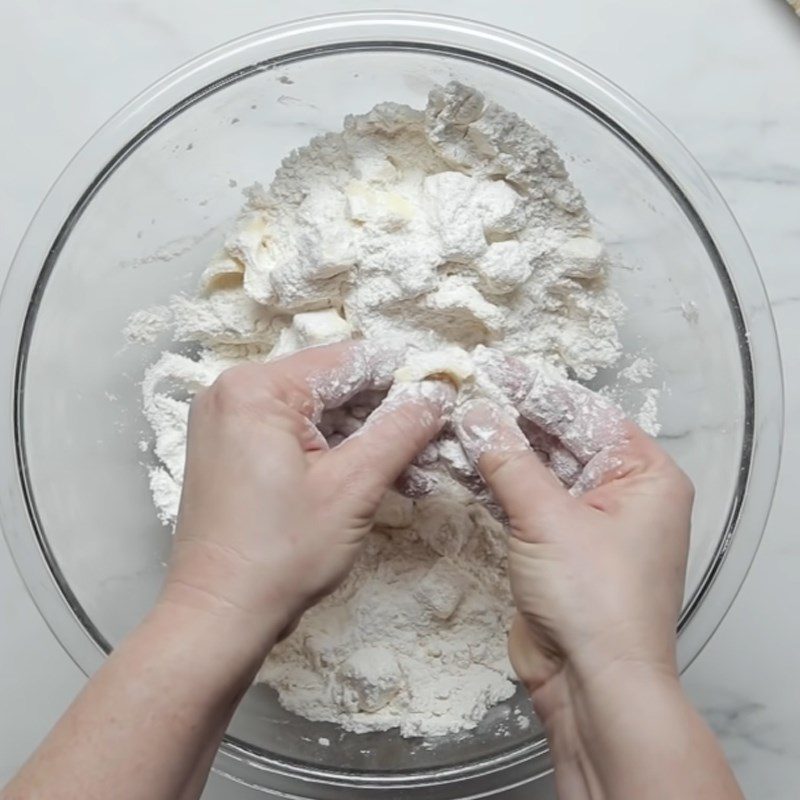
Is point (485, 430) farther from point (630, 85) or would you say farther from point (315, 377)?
point (630, 85)

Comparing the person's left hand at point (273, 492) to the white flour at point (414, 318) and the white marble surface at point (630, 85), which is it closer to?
the white flour at point (414, 318)

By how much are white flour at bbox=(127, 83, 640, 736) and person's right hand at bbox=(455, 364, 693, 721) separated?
10 cm

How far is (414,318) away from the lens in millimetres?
983

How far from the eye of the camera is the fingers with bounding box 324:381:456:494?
85 centimetres

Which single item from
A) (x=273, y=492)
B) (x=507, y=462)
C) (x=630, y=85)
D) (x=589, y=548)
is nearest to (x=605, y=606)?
(x=589, y=548)

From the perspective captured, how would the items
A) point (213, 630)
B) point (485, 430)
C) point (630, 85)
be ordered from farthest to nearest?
point (630, 85) < point (485, 430) < point (213, 630)

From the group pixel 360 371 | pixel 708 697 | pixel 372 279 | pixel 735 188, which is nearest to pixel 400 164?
pixel 372 279

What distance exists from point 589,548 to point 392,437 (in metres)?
0.21

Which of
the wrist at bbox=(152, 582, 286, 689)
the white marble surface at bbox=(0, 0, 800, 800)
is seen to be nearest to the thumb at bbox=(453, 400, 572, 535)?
the wrist at bbox=(152, 582, 286, 689)

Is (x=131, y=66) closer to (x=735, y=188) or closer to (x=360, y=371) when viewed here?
(x=360, y=371)

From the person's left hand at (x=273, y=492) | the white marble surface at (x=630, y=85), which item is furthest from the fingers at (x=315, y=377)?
the white marble surface at (x=630, y=85)

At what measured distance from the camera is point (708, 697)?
46.2 inches

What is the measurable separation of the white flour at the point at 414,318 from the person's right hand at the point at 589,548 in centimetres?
10

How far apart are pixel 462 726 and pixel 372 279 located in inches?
20.4
